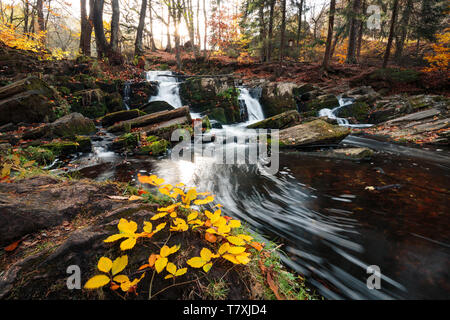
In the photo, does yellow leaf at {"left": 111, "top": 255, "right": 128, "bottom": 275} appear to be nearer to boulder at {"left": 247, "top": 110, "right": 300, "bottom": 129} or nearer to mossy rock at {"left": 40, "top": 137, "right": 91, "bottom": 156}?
mossy rock at {"left": 40, "top": 137, "right": 91, "bottom": 156}

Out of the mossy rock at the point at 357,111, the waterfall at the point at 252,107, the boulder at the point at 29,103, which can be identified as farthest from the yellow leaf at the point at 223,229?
the mossy rock at the point at 357,111

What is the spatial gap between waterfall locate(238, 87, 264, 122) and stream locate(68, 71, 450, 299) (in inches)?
262

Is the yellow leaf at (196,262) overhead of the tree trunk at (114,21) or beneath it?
beneath

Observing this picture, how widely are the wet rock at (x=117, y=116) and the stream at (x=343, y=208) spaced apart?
2.69 metres

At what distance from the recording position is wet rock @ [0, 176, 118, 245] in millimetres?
1643

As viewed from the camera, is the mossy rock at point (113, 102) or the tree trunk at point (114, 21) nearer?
the mossy rock at point (113, 102)

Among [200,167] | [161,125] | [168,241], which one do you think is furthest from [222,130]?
[168,241]

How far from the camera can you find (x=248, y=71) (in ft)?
70.2

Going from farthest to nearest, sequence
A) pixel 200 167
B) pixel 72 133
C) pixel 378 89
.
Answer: pixel 378 89 < pixel 72 133 < pixel 200 167

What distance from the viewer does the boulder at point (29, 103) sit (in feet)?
24.5

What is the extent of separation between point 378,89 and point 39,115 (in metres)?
19.8

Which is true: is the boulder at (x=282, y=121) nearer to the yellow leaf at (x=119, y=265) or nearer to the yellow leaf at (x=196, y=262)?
the yellow leaf at (x=196, y=262)

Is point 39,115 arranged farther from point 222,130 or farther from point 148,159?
point 222,130

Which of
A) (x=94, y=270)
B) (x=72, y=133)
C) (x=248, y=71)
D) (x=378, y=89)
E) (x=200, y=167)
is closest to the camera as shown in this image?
(x=94, y=270)
